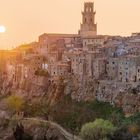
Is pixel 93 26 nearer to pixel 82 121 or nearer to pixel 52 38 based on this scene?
pixel 52 38

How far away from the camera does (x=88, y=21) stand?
78.9m

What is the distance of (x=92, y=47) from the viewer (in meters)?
65.5

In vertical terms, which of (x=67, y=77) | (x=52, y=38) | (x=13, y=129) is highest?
(x=52, y=38)

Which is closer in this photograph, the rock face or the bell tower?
the rock face

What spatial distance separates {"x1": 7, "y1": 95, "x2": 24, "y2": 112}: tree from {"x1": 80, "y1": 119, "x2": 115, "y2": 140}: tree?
1153 cm

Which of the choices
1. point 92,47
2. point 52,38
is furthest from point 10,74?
point 92,47

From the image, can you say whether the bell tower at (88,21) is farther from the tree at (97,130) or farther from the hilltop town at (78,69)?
the tree at (97,130)

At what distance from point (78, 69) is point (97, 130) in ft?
34.0

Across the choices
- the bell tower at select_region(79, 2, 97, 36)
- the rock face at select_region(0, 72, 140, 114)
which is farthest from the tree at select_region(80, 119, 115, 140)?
the bell tower at select_region(79, 2, 97, 36)

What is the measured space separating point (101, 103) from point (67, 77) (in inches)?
214

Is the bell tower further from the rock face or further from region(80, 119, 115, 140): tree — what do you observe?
region(80, 119, 115, 140): tree

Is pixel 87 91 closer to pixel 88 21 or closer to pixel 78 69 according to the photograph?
pixel 78 69

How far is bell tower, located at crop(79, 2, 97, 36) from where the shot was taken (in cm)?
7850

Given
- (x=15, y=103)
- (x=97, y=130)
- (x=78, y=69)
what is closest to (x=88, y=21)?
(x=78, y=69)
